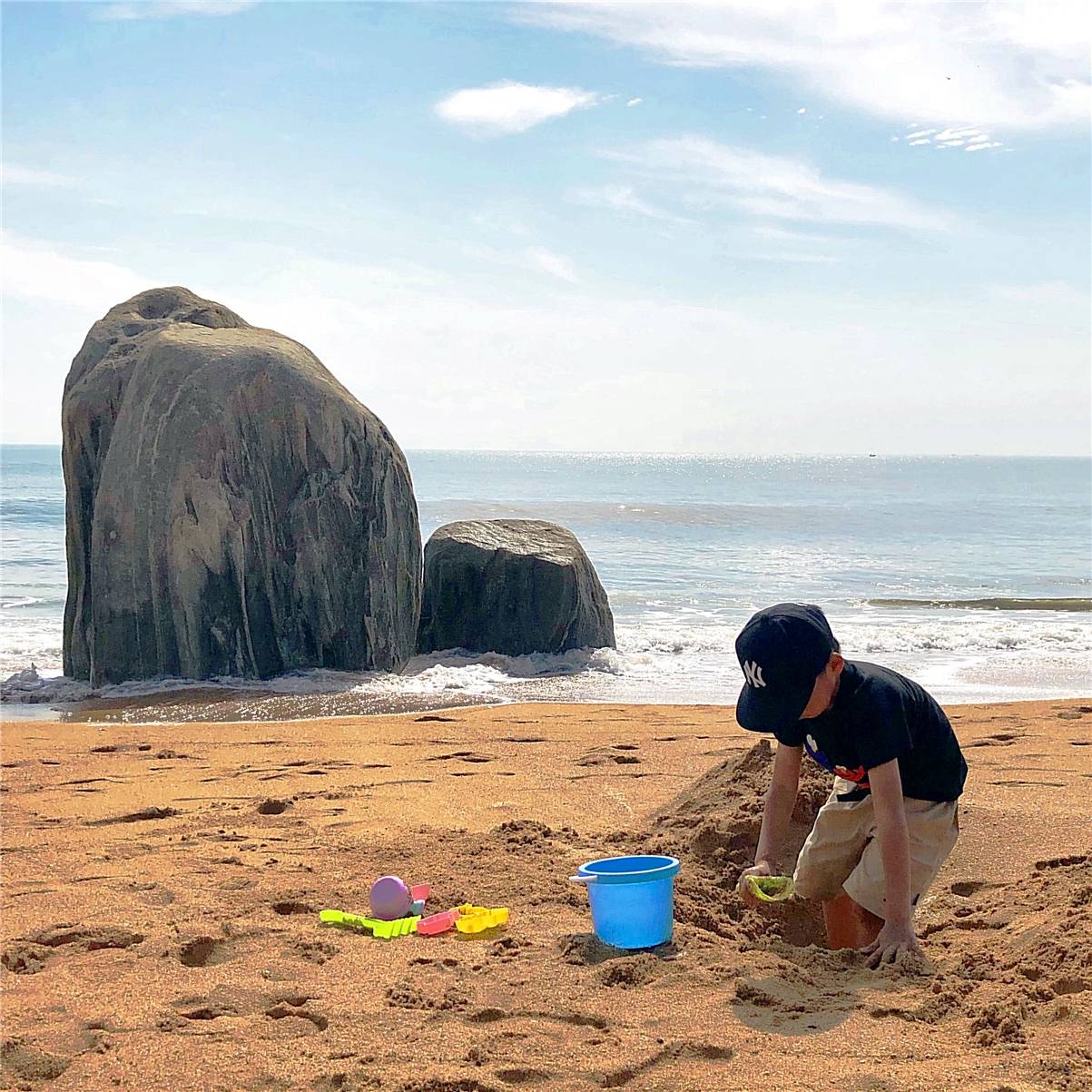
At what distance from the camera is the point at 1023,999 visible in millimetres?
2973

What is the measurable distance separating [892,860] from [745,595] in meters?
14.9

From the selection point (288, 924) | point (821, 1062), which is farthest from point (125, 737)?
point (821, 1062)

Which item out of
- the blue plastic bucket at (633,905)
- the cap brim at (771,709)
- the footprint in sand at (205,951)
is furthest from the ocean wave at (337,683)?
the cap brim at (771,709)

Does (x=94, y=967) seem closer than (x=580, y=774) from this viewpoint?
Yes

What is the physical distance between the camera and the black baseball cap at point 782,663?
3.29 m

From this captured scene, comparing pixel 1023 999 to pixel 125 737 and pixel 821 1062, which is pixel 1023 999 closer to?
pixel 821 1062

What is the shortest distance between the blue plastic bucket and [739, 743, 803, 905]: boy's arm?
1.04 ft

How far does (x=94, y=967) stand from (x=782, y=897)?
6.72ft

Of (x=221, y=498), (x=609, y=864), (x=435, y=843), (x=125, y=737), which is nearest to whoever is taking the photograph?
(x=609, y=864)

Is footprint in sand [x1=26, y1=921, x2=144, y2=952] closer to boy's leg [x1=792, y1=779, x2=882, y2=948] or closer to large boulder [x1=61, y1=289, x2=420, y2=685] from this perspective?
boy's leg [x1=792, y1=779, x2=882, y2=948]

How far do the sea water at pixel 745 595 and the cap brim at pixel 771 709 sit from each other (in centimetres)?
579

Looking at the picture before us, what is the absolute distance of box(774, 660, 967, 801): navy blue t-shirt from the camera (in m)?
3.37

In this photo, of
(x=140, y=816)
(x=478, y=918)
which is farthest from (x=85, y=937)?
(x=140, y=816)

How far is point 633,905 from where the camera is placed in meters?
3.45
